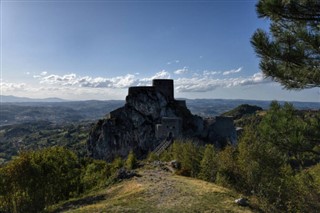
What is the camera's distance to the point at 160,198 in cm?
1930

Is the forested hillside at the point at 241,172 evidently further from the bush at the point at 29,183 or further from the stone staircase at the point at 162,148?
the stone staircase at the point at 162,148

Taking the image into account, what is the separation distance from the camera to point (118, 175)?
2769cm

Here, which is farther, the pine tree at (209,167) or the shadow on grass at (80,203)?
the pine tree at (209,167)

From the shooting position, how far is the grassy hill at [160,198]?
56.3 ft

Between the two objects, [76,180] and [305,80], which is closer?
[305,80]

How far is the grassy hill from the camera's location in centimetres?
1717

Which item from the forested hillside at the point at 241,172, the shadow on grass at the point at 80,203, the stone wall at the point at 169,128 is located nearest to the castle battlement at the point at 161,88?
the stone wall at the point at 169,128

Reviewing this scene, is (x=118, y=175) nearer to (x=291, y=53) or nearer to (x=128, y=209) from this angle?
(x=128, y=209)

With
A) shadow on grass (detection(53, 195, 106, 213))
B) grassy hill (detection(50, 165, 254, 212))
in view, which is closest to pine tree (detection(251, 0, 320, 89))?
grassy hill (detection(50, 165, 254, 212))

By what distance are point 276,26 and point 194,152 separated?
20.1 metres

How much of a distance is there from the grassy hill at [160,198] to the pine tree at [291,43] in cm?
780

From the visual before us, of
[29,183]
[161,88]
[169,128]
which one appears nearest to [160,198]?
[29,183]

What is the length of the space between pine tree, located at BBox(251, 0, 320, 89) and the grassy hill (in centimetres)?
780

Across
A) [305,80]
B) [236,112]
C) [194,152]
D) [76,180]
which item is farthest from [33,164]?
[236,112]
